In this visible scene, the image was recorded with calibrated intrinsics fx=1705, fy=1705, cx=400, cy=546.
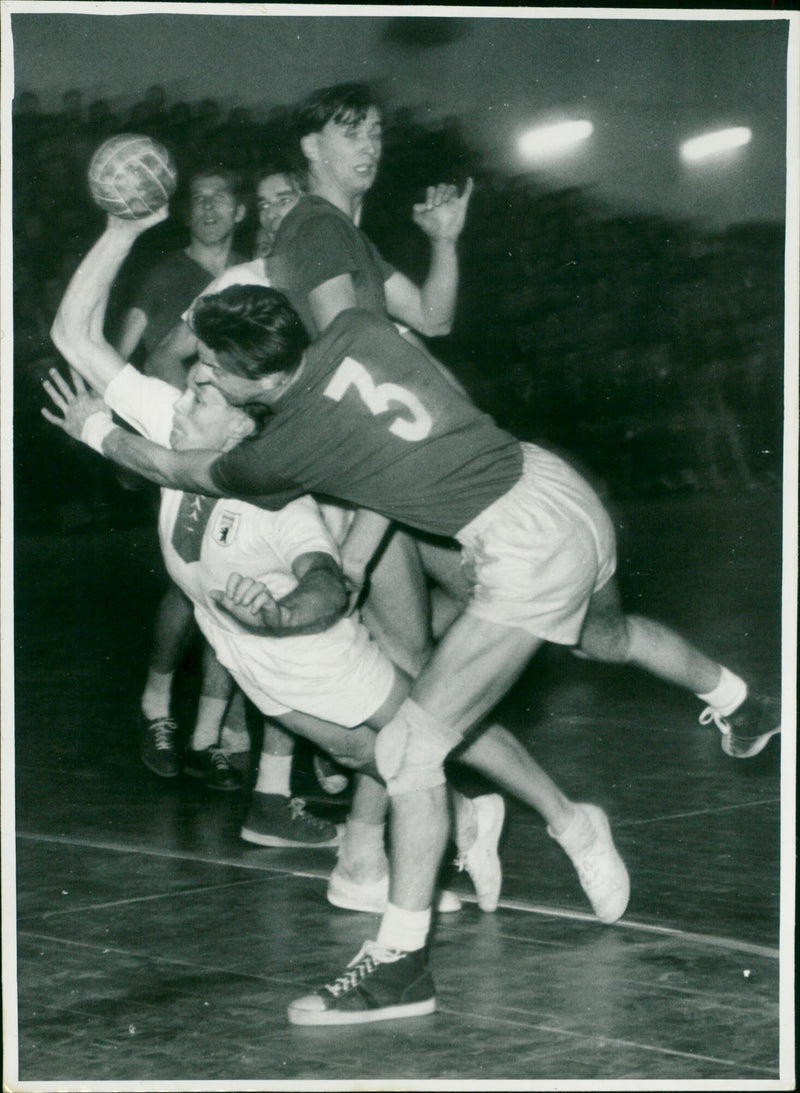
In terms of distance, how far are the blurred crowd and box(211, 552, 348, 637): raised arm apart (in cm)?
184

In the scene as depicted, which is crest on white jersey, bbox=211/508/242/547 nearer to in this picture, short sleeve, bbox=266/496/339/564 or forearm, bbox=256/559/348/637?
short sleeve, bbox=266/496/339/564

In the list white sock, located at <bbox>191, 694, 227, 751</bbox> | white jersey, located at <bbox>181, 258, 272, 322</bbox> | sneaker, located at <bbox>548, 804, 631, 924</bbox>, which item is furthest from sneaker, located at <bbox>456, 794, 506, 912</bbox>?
white sock, located at <bbox>191, 694, 227, 751</bbox>

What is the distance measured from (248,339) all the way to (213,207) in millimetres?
2145

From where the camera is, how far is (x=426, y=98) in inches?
211

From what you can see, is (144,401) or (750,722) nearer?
(144,401)

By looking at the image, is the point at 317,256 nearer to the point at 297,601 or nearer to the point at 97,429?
the point at 97,429

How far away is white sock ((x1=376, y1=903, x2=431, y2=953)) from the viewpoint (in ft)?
12.1

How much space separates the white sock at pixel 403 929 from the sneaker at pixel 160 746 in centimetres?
233

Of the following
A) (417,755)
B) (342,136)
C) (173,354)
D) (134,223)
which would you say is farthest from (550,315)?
(417,755)

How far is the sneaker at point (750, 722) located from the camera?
481 cm

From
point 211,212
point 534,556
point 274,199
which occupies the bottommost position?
point 534,556

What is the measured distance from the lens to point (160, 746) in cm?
601

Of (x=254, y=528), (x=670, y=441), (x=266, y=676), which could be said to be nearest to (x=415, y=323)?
(x=254, y=528)

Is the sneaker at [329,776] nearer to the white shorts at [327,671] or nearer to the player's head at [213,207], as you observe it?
the white shorts at [327,671]
